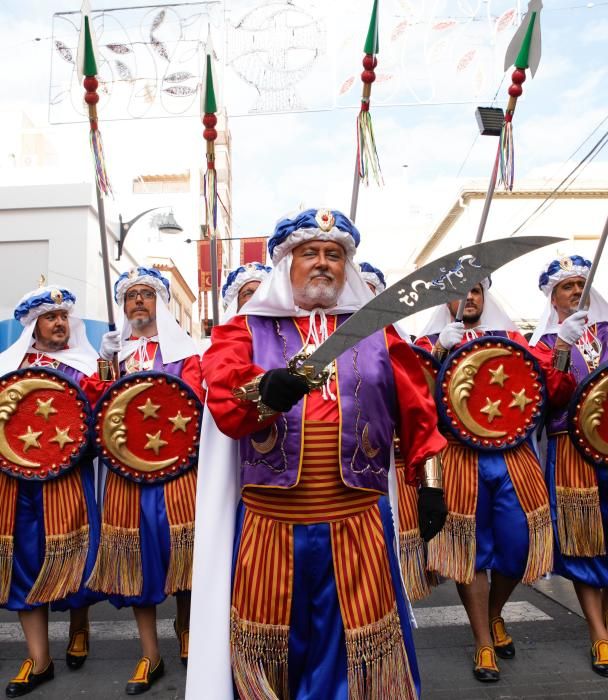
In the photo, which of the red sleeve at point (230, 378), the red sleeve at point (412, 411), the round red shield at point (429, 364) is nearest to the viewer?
the red sleeve at point (230, 378)

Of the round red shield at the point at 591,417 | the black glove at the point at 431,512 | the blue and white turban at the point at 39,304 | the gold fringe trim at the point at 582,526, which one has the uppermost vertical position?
the blue and white turban at the point at 39,304

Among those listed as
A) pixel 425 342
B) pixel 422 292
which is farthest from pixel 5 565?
pixel 422 292

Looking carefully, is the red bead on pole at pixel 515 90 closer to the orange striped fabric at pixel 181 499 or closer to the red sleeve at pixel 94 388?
the orange striped fabric at pixel 181 499

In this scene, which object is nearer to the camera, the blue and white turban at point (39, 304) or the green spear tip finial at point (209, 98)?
the green spear tip finial at point (209, 98)

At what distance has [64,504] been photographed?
12.3ft

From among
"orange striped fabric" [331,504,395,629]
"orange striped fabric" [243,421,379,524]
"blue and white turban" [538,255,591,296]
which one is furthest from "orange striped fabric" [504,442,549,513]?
"orange striped fabric" [243,421,379,524]

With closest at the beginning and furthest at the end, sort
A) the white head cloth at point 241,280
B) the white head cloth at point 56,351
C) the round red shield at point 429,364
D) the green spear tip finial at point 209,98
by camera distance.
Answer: the green spear tip finial at point 209,98
the round red shield at point 429,364
the white head cloth at point 56,351
the white head cloth at point 241,280

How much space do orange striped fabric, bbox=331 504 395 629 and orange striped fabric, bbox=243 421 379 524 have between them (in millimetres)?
59

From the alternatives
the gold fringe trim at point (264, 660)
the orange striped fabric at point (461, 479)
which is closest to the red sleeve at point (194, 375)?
the orange striped fabric at point (461, 479)

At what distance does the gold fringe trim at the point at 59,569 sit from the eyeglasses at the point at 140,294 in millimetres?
1360

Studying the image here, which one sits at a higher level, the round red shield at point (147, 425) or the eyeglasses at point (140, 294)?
the eyeglasses at point (140, 294)

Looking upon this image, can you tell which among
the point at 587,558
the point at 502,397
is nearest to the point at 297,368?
the point at 502,397

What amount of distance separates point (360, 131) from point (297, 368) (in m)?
1.45

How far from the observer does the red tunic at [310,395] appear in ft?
7.44
